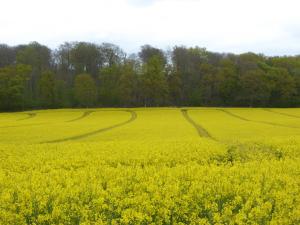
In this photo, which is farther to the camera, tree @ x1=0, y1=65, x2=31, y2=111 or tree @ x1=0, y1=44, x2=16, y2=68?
tree @ x1=0, y1=44, x2=16, y2=68

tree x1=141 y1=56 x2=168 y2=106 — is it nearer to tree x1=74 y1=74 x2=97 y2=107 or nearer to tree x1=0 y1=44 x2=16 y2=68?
tree x1=74 y1=74 x2=97 y2=107

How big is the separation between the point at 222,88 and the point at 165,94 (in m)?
10.9

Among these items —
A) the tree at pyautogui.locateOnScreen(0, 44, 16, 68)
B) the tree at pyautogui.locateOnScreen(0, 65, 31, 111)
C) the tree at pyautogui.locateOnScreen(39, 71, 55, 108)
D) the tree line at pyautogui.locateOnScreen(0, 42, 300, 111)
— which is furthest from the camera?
the tree at pyautogui.locateOnScreen(0, 44, 16, 68)

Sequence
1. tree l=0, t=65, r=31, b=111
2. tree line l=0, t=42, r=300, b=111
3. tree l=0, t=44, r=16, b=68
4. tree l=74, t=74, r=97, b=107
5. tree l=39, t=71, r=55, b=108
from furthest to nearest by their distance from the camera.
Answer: tree l=0, t=44, r=16, b=68, tree l=39, t=71, r=55, b=108, tree line l=0, t=42, r=300, b=111, tree l=74, t=74, r=97, b=107, tree l=0, t=65, r=31, b=111

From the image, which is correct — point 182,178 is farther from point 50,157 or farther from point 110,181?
point 50,157

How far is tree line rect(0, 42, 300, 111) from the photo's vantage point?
78.4 metres

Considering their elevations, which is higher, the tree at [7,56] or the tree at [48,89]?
the tree at [7,56]

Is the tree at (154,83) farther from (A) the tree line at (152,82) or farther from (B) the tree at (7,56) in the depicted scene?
(B) the tree at (7,56)

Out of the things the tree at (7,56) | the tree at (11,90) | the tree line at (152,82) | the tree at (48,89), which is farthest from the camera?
the tree at (7,56)

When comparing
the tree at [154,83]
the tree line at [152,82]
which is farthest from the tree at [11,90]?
the tree at [154,83]

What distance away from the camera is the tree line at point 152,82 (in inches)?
3088

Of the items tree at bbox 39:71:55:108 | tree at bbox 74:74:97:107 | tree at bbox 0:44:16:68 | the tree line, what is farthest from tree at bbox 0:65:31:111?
tree at bbox 0:44:16:68

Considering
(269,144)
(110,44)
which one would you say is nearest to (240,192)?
(269,144)

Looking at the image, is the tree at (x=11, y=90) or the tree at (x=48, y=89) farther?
the tree at (x=48, y=89)
